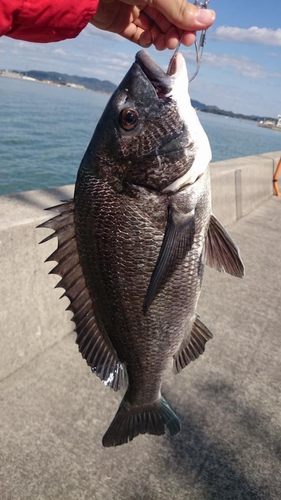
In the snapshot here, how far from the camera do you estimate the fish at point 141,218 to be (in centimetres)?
190

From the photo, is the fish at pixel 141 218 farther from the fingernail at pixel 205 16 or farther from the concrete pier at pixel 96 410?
the concrete pier at pixel 96 410

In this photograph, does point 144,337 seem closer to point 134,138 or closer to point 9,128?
point 134,138

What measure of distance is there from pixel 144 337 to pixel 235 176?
6.46 metres

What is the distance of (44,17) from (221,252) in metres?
1.25

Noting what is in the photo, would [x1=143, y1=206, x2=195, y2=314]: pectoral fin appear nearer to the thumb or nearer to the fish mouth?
the fish mouth

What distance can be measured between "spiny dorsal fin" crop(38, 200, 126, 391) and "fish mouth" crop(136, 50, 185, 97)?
1.97ft

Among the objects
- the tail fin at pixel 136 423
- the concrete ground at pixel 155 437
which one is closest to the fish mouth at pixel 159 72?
the tail fin at pixel 136 423

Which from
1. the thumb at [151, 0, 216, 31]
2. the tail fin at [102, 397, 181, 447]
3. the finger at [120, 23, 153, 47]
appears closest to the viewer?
the thumb at [151, 0, 216, 31]

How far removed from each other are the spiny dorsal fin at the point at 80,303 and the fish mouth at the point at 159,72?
0.60 meters

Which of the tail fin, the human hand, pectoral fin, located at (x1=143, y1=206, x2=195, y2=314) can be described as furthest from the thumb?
the tail fin

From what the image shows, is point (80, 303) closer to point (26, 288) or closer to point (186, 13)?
point (186, 13)

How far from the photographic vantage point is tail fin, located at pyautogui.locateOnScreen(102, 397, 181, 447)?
2.27 metres

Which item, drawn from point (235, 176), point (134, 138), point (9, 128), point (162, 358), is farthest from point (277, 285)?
point (9, 128)

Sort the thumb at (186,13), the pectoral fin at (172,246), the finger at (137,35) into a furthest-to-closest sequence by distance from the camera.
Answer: the finger at (137,35) → the thumb at (186,13) → the pectoral fin at (172,246)
